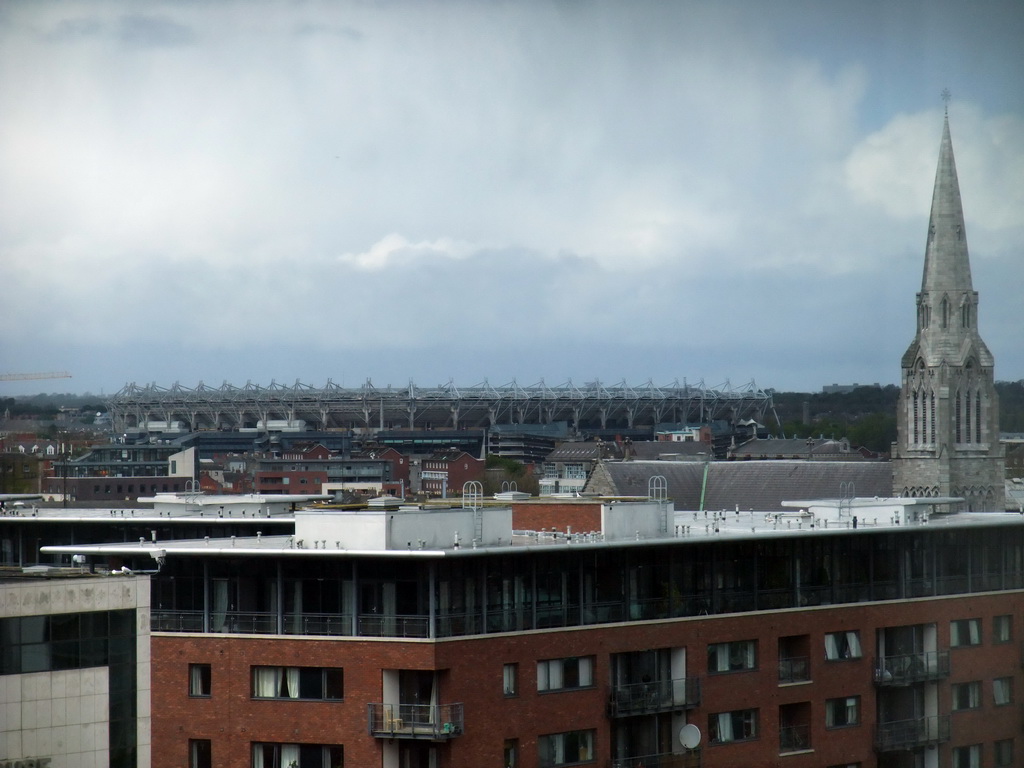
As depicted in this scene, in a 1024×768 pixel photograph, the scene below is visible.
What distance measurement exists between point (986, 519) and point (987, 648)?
233cm

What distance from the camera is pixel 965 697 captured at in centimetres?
2095

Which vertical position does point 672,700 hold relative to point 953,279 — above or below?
below

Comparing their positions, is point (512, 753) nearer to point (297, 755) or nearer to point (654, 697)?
point (654, 697)

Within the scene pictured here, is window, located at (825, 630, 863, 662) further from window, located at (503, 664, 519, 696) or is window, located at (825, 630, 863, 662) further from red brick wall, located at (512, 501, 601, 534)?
window, located at (503, 664, 519, 696)

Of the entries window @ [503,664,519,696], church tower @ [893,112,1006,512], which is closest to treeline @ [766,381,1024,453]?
church tower @ [893,112,1006,512]

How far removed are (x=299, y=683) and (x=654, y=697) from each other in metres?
4.24

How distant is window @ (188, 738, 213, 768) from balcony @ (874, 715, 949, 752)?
8690mm

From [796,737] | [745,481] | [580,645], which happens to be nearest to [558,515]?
[580,645]

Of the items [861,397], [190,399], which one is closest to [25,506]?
[861,397]

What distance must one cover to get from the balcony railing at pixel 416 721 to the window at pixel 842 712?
5.59 metres

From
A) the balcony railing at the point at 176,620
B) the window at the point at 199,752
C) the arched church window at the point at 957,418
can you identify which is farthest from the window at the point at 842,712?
the arched church window at the point at 957,418

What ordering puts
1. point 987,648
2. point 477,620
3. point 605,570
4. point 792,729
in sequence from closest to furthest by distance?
point 477,620 → point 605,570 → point 792,729 → point 987,648

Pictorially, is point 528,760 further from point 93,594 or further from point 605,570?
point 93,594

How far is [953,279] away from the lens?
176 feet
